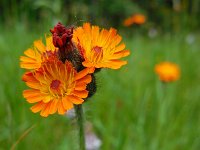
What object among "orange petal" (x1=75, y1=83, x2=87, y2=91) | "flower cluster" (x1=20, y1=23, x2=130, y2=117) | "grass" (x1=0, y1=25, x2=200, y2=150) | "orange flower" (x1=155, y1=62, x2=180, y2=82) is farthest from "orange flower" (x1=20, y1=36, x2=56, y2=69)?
"orange flower" (x1=155, y1=62, x2=180, y2=82)

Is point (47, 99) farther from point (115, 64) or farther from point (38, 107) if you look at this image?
point (115, 64)

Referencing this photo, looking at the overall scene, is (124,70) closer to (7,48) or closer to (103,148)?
(7,48)

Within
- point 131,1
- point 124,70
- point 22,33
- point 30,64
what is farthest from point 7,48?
point 131,1

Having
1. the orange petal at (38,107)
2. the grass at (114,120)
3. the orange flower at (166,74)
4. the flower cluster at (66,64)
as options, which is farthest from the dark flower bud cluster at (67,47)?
the orange flower at (166,74)

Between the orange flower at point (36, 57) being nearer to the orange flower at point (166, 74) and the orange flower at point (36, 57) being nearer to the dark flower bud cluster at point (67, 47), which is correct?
the dark flower bud cluster at point (67, 47)

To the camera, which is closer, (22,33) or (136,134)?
(136,134)

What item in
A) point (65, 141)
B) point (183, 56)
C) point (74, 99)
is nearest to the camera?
point (74, 99)

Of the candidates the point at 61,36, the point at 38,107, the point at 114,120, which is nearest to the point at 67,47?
the point at 61,36

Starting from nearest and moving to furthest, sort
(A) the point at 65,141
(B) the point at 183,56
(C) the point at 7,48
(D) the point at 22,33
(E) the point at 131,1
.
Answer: (A) the point at 65,141 < (C) the point at 7,48 < (D) the point at 22,33 < (B) the point at 183,56 < (E) the point at 131,1
